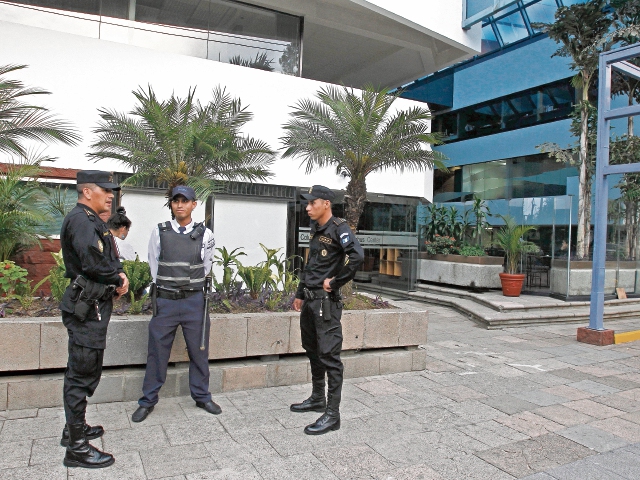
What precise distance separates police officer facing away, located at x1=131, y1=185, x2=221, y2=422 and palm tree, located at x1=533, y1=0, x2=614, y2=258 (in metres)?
11.0

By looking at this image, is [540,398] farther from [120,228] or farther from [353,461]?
[120,228]

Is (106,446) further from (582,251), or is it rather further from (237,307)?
(582,251)

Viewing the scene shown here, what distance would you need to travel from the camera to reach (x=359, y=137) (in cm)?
684

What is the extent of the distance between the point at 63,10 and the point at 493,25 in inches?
606

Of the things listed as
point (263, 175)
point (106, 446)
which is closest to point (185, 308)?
point (106, 446)

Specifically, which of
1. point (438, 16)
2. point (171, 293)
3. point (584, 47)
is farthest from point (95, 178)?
point (584, 47)

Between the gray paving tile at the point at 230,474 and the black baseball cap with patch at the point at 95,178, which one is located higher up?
the black baseball cap with patch at the point at 95,178

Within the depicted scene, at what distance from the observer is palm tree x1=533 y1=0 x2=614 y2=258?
1266cm

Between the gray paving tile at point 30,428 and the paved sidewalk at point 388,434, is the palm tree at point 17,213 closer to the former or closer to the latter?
the paved sidewalk at point 388,434

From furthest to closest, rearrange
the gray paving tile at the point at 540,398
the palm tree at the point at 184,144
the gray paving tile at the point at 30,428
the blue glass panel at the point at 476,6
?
the blue glass panel at the point at 476,6, the palm tree at the point at 184,144, the gray paving tile at the point at 540,398, the gray paving tile at the point at 30,428

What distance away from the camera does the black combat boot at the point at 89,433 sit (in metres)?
3.54

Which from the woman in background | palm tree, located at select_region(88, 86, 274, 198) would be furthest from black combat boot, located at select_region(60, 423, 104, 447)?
palm tree, located at select_region(88, 86, 274, 198)

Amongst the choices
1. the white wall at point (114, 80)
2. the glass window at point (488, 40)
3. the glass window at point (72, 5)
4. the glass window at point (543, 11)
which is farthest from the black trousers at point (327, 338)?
the glass window at point (488, 40)

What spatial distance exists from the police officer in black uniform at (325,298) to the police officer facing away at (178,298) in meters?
0.87
